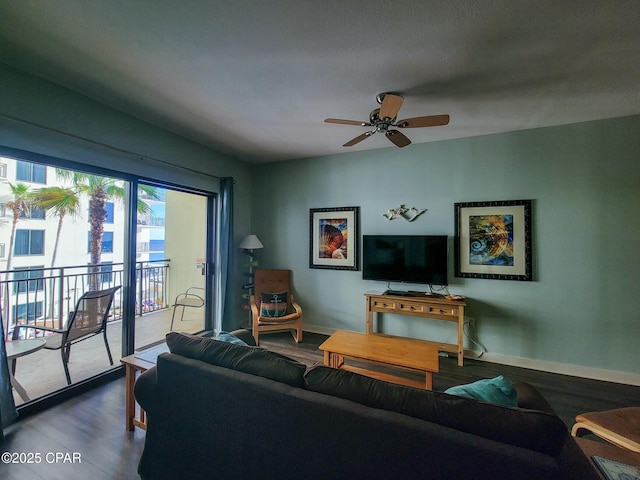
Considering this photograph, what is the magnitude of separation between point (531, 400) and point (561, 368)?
7.55ft

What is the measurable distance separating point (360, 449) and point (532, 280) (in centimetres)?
298

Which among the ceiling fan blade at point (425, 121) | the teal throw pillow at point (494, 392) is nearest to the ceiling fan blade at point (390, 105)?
the ceiling fan blade at point (425, 121)

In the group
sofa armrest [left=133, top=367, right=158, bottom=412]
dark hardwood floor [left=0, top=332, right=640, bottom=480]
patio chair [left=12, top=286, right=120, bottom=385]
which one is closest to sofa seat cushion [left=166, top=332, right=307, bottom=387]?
sofa armrest [left=133, top=367, right=158, bottom=412]

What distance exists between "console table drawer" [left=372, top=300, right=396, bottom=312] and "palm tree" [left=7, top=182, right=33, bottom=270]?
11.7ft

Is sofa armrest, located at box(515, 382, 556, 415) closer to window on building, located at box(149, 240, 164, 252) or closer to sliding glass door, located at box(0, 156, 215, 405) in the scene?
sliding glass door, located at box(0, 156, 215, 405)

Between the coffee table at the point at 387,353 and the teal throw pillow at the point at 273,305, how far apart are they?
1217 millimetres

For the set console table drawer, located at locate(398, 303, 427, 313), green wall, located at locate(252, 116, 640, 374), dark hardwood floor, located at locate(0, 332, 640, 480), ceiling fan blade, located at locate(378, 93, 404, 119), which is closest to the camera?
dark hardwood floor, located at locate(0, 332, 640, 480)

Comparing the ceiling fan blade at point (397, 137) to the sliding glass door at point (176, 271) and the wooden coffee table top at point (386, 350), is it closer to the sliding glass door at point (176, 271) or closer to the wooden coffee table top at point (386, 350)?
the wooden coffee table top at point (386, 350)

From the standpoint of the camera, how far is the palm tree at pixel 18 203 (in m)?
2.24

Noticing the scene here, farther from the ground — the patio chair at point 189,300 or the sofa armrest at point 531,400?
the sofa armrest at point 531,400

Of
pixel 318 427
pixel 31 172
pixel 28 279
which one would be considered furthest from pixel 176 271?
pixel 318 427

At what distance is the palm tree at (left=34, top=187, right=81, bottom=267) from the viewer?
2.44 metres

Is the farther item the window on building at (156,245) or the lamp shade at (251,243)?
the lamp shade at (251,243)

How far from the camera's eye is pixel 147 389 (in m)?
1.50
